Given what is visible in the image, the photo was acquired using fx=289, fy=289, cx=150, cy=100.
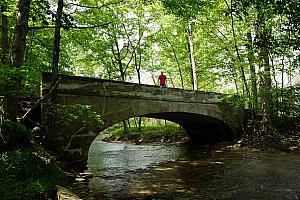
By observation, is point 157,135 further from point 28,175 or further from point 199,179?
point 28,175

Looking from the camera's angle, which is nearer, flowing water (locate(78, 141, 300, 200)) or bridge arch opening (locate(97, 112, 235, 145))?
flowing water (locate(78, 141, 300, 200))

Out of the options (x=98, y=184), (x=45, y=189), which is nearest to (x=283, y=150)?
(x=98, y=184)

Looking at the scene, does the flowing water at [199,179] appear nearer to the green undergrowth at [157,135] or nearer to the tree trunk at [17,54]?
the tree trunk at [17,54]

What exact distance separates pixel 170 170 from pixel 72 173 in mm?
3482

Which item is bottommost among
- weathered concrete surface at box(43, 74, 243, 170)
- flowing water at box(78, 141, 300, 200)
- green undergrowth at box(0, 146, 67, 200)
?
flowing water at box(78, 141, 300, 200)

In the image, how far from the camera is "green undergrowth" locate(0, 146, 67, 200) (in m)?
5.11

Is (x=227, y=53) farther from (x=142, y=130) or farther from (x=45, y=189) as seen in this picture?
(x=45, y=189)

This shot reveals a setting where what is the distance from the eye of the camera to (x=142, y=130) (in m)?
26.3

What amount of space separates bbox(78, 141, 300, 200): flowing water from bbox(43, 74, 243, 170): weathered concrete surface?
72.1 inches

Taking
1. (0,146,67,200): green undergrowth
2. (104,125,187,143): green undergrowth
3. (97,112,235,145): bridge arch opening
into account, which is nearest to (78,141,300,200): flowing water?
(0,146,67,200): green undergrowth

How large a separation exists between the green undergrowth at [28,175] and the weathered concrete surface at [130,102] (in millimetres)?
2179

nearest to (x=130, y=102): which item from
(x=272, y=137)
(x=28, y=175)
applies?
(x=28, y=175)

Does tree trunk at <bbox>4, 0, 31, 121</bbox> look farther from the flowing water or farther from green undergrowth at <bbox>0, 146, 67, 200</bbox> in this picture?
the flowing water

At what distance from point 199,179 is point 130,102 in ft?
13.6
